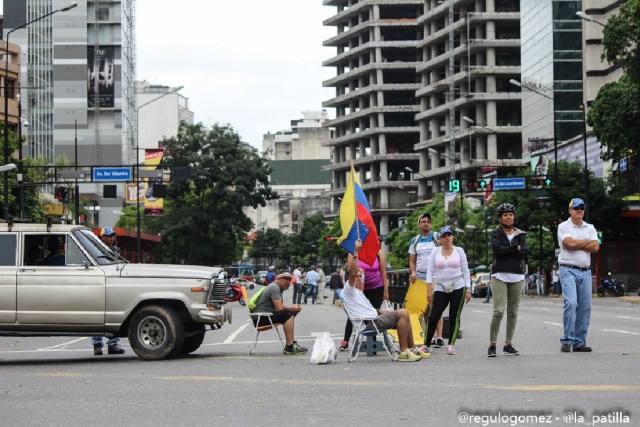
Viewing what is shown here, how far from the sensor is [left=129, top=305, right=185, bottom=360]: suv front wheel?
56.6 feet

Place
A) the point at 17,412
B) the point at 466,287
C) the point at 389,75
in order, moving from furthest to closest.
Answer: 1. the point at 389,75
2. the point at 466,287
3. the point at 17,412

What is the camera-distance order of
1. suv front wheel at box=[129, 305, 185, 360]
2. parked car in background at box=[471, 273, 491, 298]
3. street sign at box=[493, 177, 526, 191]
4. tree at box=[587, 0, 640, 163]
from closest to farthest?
suv front wheel at box=[129, 305, 185, 360]
tree at box=[587, 0, 640, 163]
street sign at box=[493, 177, 526, 191]
parked car in background at box=[471, 273, 491, 298]

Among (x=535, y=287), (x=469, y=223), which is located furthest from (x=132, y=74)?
(x=535, y=287)

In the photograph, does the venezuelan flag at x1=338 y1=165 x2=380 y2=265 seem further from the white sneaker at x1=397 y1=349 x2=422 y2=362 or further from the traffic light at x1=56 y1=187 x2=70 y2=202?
the traffic light at x1=56 y1=187 x2=70 y2=202

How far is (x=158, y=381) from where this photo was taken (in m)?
13.9

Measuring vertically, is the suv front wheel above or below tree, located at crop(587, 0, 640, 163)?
below

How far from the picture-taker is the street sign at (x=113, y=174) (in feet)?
193

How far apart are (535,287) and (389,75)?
74.3m

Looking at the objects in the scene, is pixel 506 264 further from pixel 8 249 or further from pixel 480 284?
pixel 480 284

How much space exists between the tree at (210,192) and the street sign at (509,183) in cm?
2803

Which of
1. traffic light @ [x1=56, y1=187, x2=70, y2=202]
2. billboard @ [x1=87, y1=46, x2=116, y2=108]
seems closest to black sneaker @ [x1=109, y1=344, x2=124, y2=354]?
traffic light @ [x1=56, y1=187, x2=70, y2=202]

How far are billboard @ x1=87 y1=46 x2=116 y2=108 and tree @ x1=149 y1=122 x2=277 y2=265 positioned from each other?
57807mm

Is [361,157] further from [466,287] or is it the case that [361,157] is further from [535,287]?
[466,287]

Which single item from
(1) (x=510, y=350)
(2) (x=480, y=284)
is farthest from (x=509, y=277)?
(2) (x=480, y=284)
